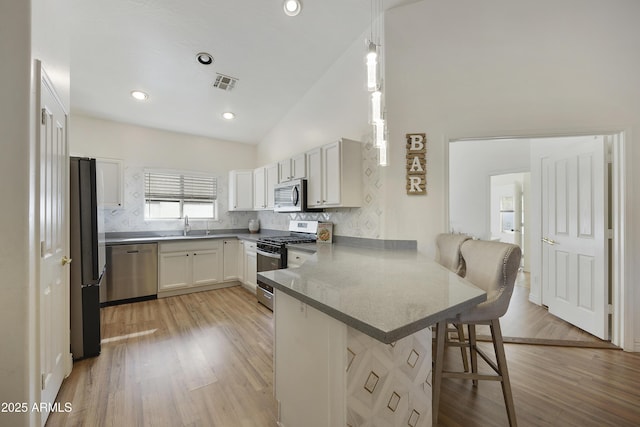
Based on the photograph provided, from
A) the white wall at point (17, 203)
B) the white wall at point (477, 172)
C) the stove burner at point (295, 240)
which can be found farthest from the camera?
the white wall at point (477, 172)

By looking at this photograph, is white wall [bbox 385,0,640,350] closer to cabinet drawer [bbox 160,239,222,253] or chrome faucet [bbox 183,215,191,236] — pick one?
cabinet drawer [bbox 160,239,222,253]

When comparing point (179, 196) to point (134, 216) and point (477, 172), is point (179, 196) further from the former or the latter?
point (477, 172)

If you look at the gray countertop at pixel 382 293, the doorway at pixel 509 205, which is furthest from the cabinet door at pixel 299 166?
the doorway at pixel 509 205

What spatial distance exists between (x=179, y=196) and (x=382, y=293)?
4.47 m

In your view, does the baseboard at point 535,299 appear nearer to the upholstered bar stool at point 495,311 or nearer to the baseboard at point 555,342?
the baseboard at point 555,342

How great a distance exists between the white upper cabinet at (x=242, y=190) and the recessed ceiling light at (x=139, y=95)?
66.6 inches

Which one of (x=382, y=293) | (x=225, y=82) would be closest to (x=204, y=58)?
(x=225, y=82)

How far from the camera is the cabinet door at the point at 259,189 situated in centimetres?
434

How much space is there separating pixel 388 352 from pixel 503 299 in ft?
2.61

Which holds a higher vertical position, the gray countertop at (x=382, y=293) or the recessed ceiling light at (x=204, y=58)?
the recessed ceiling light at (x=204, y=58)

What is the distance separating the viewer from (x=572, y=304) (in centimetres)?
282

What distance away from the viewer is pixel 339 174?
2764mm

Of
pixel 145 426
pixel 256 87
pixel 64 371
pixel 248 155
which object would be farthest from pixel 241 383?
pixel 248 155

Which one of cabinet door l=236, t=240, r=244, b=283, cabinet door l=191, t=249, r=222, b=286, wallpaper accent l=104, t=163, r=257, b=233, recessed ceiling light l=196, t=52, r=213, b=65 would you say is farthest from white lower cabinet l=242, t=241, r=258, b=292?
recessed ceiling light l=196, t=52, r=213, b=65
